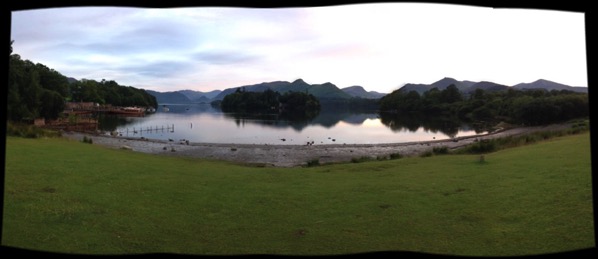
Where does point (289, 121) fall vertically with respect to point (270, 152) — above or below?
above

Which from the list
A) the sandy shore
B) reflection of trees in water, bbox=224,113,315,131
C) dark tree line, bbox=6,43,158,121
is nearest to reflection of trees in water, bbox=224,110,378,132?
reflection of trees in water, bbox=224,113,315,131

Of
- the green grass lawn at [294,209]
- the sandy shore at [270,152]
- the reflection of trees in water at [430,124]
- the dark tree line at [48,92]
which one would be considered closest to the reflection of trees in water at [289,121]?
the reflection of trees in water at [430,124]

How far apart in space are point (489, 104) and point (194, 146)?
74.3 ft

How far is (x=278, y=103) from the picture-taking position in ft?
159

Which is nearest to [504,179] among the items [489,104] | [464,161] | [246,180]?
[464,161]

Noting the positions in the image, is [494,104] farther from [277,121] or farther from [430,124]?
[277,121]

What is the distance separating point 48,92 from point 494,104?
28.2 metres

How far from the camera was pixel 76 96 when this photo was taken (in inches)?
1206

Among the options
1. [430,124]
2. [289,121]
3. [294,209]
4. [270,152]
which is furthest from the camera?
[289,121]

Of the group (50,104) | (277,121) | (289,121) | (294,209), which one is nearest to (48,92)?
(50,104)

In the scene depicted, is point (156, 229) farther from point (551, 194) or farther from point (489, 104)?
point (489, 104)

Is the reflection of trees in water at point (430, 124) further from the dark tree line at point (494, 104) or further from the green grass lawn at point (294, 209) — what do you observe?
the green grass lawn at point (294, 209)

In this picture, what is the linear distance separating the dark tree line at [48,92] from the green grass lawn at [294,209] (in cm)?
132

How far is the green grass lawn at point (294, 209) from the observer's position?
3.38m
